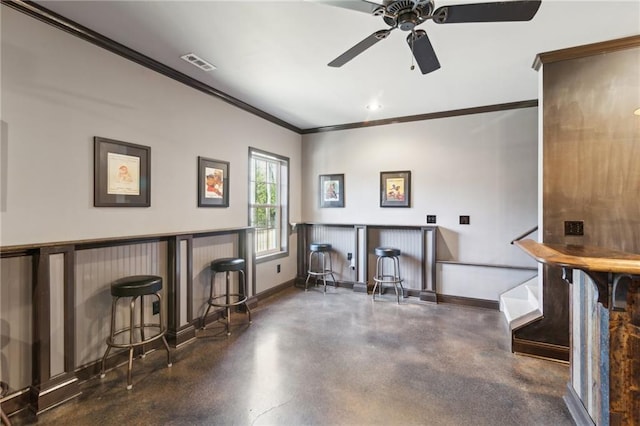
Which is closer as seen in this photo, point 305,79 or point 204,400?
point 204,400

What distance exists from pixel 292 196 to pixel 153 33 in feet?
9.97

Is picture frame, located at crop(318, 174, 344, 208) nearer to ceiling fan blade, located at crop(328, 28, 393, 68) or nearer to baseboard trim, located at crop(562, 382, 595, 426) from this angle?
ceiling fan blade, located at crop(328, 28, 393, 68)

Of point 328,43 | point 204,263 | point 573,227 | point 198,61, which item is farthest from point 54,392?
point 573,227

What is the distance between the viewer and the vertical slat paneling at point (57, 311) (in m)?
2.04

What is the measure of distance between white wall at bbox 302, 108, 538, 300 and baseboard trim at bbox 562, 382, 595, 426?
2124 millimetres

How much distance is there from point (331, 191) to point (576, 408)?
151 inches

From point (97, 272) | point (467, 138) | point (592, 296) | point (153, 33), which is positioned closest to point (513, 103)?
point (467, 138)

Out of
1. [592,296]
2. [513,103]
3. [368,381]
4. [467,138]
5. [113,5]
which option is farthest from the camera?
[467,138]

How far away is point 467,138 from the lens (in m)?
4.18

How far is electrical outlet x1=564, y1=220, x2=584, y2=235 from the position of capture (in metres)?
2.56

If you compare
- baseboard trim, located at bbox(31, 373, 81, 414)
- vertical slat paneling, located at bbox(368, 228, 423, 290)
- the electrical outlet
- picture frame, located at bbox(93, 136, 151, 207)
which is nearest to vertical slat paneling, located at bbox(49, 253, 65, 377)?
baseboard trim, located at bbox(31, 373, 81, 414)

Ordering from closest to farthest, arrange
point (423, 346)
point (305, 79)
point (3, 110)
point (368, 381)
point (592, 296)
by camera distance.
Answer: point (592, 296) → point (3, 110) → point (368, 381) → point (423, 346) → point (305, 79)

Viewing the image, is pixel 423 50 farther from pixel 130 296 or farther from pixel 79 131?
pixel 130 296

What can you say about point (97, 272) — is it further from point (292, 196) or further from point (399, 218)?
Result: point (399, 218)
